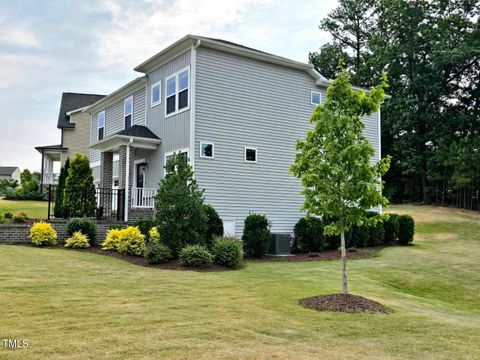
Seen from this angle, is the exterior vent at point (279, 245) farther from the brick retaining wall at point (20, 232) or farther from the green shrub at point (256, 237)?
the brick retaining wall at point (20, 232)

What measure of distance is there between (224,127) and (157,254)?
6322mm

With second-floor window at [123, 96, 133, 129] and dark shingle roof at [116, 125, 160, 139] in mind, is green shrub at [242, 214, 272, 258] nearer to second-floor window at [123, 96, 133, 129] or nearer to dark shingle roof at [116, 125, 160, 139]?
dark shingle roof at [116, 125, 160, 139]

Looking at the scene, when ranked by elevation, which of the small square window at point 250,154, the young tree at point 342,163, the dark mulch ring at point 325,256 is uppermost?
the small square window at point 250,154

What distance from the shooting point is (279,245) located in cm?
1631

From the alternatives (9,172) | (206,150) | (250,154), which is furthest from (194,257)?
(9,172)

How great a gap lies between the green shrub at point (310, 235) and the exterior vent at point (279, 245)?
867mm

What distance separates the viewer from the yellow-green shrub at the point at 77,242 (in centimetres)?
1420

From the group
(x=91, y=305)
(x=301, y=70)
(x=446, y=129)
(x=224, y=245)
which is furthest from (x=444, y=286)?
(x=446, y=129)

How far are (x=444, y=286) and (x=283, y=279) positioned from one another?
178 inches

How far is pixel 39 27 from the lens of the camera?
1541cm

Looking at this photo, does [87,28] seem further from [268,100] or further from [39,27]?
[268,100]

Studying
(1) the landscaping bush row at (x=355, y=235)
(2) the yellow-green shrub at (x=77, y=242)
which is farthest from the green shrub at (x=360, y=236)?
(2) the yellow-green shrub at (x=77, y=242)

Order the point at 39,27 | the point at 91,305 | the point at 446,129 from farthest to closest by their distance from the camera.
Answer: the point at 446,129, the point at 39,27, the point at 91,305

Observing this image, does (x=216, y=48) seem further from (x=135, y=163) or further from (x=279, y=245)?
(x=279, y=245)
